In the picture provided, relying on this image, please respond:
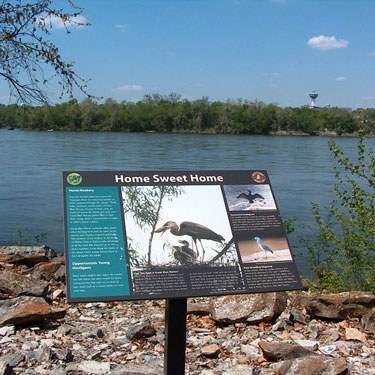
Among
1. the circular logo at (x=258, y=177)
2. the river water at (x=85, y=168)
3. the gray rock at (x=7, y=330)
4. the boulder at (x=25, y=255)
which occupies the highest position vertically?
the circular logo at (x=258, y=177)

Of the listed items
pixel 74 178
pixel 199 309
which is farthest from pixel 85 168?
pixel 74 178

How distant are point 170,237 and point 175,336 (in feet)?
1.84

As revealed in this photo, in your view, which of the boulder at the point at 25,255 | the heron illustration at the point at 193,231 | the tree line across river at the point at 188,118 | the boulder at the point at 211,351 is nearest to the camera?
the heron illustration at the point at 193,231

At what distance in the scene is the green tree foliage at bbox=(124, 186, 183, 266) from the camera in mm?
3646

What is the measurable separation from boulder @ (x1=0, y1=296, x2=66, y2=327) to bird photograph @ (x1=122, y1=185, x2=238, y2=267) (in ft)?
6.99

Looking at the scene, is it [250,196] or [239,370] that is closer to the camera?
[250,196]

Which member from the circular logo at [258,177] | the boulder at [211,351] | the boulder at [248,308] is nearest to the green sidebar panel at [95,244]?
the circular logo at [258,177]

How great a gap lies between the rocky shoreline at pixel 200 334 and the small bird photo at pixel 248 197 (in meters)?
1.16

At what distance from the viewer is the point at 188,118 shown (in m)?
74.8

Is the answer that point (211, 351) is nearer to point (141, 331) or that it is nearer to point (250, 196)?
point (141, 331)

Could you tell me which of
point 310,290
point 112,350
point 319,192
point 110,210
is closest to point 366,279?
point 310,290

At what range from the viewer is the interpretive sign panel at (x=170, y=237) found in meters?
3.42

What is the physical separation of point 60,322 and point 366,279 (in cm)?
322

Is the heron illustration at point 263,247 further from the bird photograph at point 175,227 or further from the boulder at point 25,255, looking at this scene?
the boulder at point 25,255
